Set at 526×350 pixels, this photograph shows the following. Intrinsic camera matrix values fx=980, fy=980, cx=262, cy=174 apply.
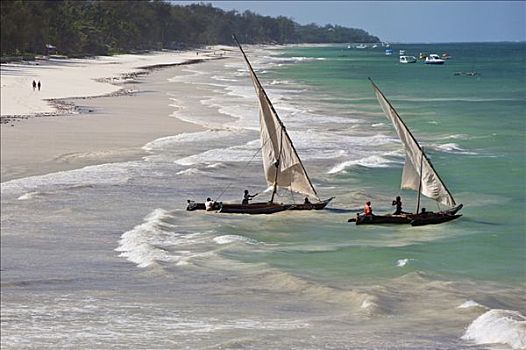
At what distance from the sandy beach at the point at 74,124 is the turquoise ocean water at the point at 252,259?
151 cm

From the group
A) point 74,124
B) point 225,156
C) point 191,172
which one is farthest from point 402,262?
point 74,124

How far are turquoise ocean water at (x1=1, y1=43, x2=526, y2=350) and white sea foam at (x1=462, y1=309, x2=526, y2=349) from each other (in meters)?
0.03

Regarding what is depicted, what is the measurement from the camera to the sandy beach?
33.2 m

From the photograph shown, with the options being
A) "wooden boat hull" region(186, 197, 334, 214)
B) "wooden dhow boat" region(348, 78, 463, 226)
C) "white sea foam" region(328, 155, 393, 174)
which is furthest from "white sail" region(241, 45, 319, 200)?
"white sea foam" region(328, 155, 393, 174)

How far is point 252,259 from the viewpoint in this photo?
2067 centimetres

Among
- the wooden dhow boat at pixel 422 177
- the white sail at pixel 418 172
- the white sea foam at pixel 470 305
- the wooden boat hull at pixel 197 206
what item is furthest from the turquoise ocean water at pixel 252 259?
the white sail at pixel 418 172

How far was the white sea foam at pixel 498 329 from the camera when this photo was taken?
50.4 feet

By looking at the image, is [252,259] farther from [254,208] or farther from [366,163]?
[366,163]

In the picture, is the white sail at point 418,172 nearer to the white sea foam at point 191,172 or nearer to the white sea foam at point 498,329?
the white sea foam at point 191,172

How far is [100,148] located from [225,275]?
18714mm

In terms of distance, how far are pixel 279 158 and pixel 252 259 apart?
664 centimetres

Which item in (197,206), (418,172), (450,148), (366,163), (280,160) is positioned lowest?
→ (450,148)

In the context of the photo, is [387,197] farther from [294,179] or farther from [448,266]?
[448,266]

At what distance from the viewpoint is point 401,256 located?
71.4 feet
